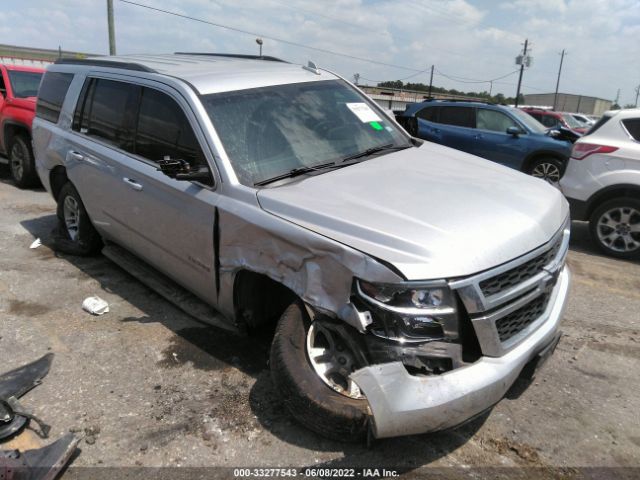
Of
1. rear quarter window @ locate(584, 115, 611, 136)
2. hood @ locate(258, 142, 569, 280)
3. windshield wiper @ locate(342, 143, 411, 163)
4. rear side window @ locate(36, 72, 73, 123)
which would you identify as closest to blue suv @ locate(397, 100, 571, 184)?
rear quarter window @ locate(584, 115, 611, 136)

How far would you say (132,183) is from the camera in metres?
3.88

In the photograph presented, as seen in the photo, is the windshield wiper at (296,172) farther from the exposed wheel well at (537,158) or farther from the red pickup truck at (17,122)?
the exposed wheel well at (537,158)

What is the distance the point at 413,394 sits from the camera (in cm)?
221

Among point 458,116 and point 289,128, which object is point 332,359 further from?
point 458,116

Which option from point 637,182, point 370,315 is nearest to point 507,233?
point 370,315

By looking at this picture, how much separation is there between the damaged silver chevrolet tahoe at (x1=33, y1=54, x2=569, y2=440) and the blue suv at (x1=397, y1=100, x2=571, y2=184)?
620 centimetres

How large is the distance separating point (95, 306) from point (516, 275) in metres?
3.19

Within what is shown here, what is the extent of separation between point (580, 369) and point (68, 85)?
5014 mm

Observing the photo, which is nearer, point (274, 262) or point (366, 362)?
point (366, 362)

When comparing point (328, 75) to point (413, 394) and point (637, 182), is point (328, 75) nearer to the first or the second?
point (413, 394)

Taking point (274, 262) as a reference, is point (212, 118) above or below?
above

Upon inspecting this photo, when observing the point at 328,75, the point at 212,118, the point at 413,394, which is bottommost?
the point at 413,394

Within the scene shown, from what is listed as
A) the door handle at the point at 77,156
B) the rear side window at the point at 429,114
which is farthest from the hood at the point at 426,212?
the rear side window at the point at 429,114

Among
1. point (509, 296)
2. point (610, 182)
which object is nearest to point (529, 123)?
point (610, 182)
